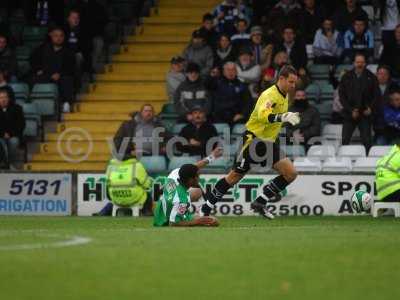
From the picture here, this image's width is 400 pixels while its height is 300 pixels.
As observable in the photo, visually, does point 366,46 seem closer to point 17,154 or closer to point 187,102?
point 187,102

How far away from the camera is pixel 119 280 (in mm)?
10250

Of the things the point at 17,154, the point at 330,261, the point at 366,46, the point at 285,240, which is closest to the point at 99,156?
the point at 17,154

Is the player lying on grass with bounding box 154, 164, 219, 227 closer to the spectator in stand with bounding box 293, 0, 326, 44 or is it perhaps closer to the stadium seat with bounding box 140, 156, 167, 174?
the stadium seat with bounding box 140, 156, 167, 174

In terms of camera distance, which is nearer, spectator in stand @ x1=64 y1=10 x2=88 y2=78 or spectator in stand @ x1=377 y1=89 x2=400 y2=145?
spectator in stand @ x1=377 y1=89 x2=400 y2=145

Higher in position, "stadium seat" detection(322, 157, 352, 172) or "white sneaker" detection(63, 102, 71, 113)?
"white sneaker" detection(63, 102, 71, 113)

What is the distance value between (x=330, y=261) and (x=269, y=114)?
6924 millimetres

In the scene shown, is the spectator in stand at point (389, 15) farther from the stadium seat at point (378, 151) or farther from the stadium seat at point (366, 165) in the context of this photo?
the stadium seat at point (366, 165)

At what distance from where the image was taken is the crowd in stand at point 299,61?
920 inches

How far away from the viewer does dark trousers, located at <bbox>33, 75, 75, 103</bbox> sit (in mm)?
26141

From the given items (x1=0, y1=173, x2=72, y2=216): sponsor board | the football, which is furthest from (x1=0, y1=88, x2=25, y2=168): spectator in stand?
the football

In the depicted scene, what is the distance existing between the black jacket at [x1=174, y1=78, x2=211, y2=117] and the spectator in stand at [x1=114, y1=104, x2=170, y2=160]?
0.84 metres

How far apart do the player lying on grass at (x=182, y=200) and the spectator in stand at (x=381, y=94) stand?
7.31m

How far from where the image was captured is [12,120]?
24.5 m

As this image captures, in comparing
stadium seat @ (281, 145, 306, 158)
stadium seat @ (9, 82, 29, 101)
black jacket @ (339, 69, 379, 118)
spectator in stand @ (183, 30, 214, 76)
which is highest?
spectator in stand @ (183, 30, 214, 76)
